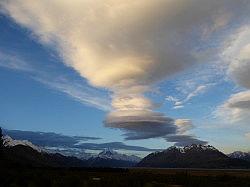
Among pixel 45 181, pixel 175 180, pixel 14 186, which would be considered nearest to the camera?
pixel 14 186

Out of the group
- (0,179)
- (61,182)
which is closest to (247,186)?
(61,182)

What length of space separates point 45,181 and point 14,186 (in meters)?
9.79

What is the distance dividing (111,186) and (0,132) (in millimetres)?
136979

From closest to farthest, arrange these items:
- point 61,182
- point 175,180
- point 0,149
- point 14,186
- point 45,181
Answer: point 14,186 < point 61,182 < point 45,181 < point 175,180 < point 0,149

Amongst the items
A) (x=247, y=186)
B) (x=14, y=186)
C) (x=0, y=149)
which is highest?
(x=0, y=149)

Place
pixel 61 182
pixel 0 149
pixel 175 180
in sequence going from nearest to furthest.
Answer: pixel 61 182
pixel 175 180
pixel 0 149

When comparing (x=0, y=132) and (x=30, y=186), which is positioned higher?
(x=0, y=132)

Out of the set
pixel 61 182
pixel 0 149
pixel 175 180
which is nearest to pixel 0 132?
pixel 0 149

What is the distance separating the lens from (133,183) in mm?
56812

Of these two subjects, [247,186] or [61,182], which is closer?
[61,182]

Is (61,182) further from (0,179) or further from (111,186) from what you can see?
(0,179)

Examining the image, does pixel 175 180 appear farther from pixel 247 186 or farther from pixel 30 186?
pixel 30 186

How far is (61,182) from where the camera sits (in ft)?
180

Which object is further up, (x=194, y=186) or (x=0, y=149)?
(x=0, y=149)
